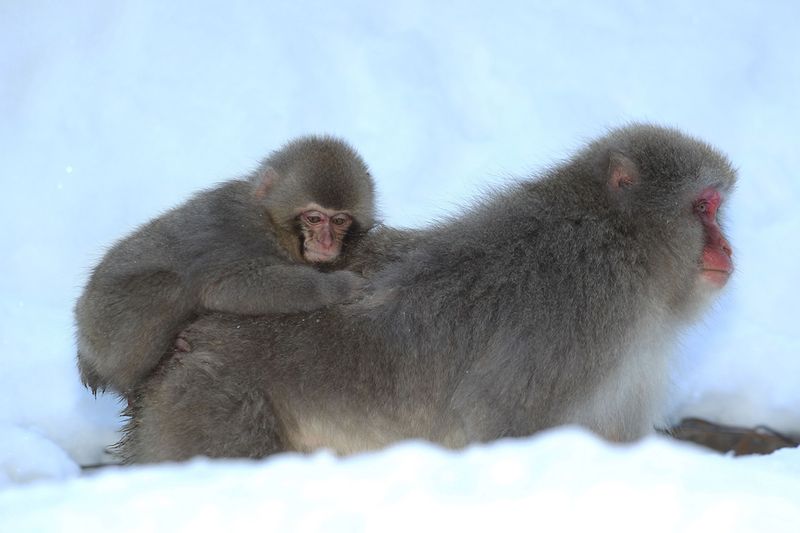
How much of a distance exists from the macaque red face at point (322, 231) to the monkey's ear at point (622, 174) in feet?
2.63

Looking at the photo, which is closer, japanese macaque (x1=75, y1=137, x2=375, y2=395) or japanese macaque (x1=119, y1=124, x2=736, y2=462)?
japanese macaque (x1=119, y1=124, x2=736, y2=462)

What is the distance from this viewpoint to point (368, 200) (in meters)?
3.81

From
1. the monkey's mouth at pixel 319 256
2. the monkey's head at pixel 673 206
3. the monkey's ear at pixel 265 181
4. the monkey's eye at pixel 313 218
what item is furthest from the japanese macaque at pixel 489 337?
the monkey's ear at pixel 265 181

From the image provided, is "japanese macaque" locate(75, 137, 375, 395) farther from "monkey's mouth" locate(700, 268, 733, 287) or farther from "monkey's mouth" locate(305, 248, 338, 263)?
"monkey's mouth" locate(700, 268, 733, 287)

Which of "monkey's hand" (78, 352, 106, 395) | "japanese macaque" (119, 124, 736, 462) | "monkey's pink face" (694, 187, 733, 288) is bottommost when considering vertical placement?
"monkey's hand" (78, 352, 106, 395)

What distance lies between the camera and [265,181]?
380 cm

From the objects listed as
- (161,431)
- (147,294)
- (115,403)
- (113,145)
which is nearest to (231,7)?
(113,145)

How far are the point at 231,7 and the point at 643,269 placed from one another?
107 inches

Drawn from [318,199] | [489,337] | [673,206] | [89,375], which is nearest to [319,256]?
[318,199]

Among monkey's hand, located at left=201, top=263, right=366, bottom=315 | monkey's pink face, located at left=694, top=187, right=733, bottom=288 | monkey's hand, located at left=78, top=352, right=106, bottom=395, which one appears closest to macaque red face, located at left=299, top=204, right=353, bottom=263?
monkey's hand, located at left=201, top=263, right=366, bottom=315

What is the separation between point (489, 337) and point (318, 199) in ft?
2.38

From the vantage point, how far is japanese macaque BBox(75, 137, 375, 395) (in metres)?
3.46

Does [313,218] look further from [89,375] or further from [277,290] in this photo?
[89,375]

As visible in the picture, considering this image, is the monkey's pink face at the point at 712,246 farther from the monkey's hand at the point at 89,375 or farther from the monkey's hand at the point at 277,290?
the monkey's hand at the point at 89,375
